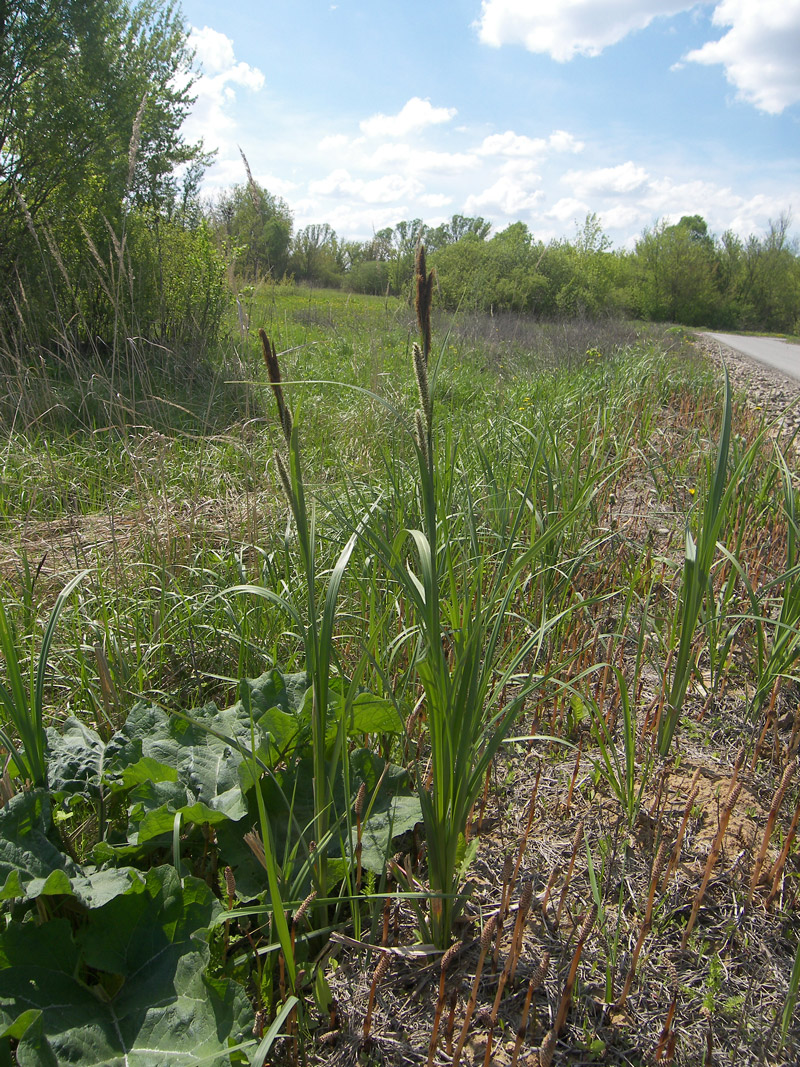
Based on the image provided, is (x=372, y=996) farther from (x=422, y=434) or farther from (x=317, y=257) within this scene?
(x=317, y=257)

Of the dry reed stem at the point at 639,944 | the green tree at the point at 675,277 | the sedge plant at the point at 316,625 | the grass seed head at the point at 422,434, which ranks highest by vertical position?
the green tree at the point at 675,277

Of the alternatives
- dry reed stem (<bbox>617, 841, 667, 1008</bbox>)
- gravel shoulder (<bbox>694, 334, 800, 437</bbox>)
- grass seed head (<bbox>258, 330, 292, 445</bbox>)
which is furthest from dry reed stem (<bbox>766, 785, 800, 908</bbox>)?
gravel shoulder (<bbox>694, 334, 800, 437</bbox>)

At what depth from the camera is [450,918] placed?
1.18m

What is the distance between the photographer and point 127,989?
1030 millimetres

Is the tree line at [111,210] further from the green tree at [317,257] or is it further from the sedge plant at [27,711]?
the sedge plant at [27,711]

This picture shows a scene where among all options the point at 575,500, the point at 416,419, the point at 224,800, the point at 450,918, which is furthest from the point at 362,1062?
the point at 575,500

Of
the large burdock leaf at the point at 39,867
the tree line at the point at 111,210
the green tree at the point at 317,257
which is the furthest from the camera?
the green tree at the point at 317,257

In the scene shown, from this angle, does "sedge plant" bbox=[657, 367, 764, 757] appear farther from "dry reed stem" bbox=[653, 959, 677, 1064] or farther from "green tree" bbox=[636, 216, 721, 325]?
"green tree" bbox=[636, 216, 721, 325]

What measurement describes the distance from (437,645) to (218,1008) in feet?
2.13

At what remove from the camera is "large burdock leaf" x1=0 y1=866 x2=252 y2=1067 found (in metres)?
0.93

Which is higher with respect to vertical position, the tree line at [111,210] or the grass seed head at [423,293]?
the tree line at [111,210]

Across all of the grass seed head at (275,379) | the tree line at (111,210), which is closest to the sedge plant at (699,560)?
the grass seed head at (275,379)

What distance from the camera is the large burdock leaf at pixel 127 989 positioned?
927 millimetres

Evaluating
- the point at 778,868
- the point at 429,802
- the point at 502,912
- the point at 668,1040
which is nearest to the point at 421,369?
the point at 429,802
